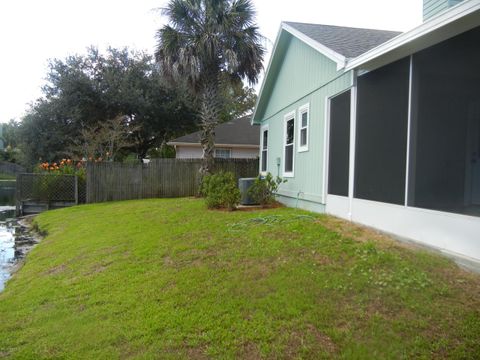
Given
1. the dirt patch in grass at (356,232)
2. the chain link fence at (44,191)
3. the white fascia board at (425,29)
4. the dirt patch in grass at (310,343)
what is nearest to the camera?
the dirt patch in grass at (310,343)

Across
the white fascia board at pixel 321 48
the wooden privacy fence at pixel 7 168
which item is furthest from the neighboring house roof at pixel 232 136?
the wooden privacy fence at pixel 7 168

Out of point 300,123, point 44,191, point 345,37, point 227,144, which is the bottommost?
point 44,191

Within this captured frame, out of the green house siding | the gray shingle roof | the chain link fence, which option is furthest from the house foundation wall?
the chain link fence

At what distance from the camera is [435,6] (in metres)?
7.37

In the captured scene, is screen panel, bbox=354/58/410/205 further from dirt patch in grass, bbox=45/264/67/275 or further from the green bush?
dirt patch in grass, bbox=45/264/67/275

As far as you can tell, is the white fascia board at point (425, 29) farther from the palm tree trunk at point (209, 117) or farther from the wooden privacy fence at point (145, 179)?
the wooden privacy fence at point (145, 179)

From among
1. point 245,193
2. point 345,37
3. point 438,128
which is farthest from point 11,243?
point 438,128

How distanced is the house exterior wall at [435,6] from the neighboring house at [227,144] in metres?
13.3

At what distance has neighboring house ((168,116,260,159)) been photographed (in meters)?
20.5

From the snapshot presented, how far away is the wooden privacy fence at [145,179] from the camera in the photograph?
48.6 ft

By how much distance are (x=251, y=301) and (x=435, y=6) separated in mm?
6947

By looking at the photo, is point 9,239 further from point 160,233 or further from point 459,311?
point 459,311

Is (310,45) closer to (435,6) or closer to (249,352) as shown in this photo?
(435,6)

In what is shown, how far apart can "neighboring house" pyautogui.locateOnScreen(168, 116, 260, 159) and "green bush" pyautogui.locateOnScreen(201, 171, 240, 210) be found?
10709mm
